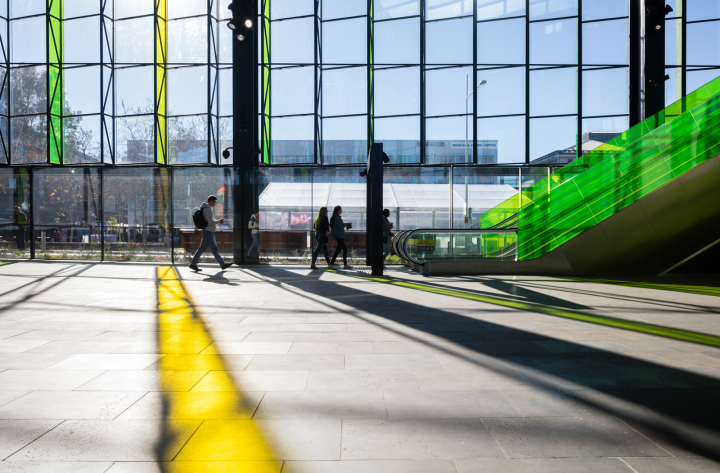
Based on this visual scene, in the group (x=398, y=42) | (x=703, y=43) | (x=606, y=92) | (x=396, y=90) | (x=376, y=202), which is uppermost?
(x=398, y=42)

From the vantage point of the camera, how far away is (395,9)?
594 inches

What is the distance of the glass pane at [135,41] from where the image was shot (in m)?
15.7

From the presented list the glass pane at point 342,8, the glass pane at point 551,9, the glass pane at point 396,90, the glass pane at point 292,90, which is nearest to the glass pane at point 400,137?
the glass pane at point 396,90

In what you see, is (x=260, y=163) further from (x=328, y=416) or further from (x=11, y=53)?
(x=328, y=416)

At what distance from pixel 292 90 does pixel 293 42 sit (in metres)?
1.56

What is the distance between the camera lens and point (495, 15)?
1463 centimetres

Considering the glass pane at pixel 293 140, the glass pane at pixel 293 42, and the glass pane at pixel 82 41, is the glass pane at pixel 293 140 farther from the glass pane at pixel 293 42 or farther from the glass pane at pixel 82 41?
the glass pane at pixel 82 41

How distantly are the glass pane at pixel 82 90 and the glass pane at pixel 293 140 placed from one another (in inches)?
238

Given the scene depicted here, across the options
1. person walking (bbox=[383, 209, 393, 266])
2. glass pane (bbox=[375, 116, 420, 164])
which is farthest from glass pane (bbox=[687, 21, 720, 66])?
person walking (bbox=[383, 209, 393, 266])

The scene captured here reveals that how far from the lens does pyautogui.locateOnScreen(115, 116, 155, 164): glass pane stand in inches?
612

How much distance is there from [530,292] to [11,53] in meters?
18.2

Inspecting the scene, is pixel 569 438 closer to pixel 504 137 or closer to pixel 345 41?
pixel 504 137

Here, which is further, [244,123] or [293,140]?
[293,140]

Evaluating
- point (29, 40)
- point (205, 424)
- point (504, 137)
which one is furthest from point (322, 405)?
point (29, 40)
